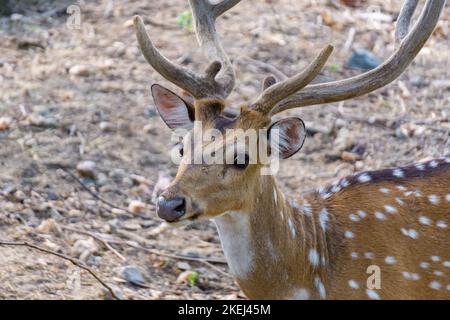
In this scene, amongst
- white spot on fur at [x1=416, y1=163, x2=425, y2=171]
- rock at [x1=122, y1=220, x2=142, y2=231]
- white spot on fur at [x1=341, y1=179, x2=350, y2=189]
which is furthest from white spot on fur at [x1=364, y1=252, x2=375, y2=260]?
rock at [x1=122, y1=220, x2=142, y2=231]

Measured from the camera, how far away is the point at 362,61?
854cm

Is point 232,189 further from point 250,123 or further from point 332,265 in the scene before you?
point 332,265

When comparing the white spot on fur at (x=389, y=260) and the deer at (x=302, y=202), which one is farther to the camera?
the white spot on fur at (x=389, y=260)

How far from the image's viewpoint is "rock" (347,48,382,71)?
336 inches

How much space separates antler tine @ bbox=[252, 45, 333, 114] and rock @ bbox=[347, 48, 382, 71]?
3.75 meters

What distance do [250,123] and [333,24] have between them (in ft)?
15.2

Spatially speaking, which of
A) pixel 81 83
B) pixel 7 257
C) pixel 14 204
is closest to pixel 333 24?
pixel 81 83

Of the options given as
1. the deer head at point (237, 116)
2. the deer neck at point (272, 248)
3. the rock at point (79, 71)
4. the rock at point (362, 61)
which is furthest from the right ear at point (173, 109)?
the rock at point (362, 61)

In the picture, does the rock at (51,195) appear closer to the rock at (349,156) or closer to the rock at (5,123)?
the rock at (5,123)

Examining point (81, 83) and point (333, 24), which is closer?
point (81, 83)

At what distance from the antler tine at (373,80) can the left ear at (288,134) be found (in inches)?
2.8

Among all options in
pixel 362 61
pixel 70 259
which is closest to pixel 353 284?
pixel 70 259

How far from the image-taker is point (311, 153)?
7488 millimetres

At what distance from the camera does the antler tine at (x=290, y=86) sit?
4.69m
